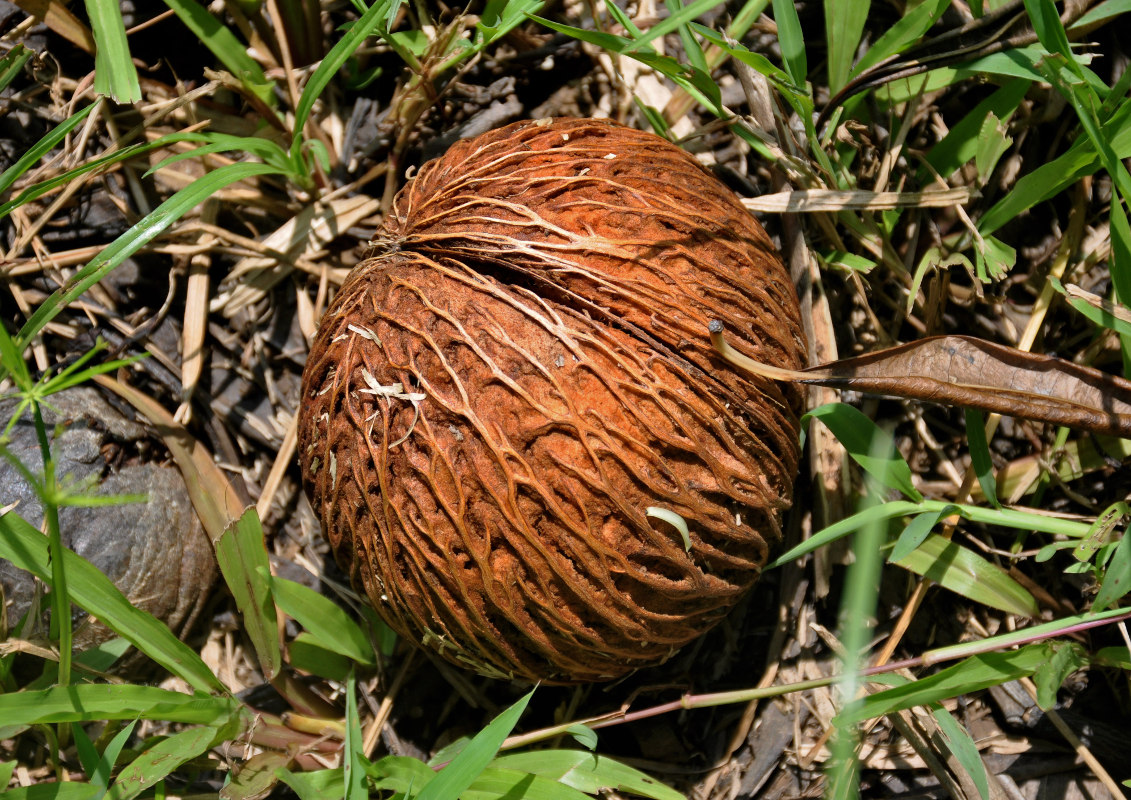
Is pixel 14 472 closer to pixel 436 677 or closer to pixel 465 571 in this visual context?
pixel 436 677

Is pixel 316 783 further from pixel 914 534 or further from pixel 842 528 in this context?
pixel 914 534

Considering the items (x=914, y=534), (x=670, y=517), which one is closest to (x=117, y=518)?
(x=670, y=517)

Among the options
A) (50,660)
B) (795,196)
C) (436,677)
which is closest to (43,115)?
(50,660)

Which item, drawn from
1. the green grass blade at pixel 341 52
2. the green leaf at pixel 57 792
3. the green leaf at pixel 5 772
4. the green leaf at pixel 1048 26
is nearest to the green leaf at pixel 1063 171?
the green leaf at pixel 1048 26

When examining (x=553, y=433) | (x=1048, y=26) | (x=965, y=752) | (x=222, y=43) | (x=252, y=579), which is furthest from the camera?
(x=222, y=43)

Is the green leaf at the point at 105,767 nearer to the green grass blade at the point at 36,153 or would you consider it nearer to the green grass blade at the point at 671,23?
the green grass blade at the point at 36,153

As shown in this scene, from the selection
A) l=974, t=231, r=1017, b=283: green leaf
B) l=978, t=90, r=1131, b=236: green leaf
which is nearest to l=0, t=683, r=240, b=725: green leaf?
l=974, t=231, r=1017, b=283: green leaf
